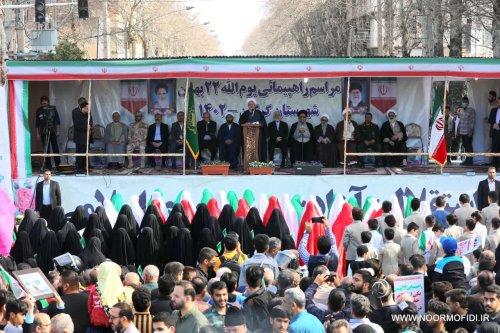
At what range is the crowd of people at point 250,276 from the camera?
8.47 metres

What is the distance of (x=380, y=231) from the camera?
1430 centimetres

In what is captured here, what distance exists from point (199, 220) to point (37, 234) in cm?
235

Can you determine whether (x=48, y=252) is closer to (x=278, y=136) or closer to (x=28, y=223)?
(x=28, y=223)

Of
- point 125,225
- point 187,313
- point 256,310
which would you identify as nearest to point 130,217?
point 125,225

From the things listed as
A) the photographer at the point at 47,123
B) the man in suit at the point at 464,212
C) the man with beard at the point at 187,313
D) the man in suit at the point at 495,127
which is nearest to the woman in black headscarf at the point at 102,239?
the man with beard at the point at 187,313

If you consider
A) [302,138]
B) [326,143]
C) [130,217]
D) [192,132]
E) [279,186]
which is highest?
[192,132]

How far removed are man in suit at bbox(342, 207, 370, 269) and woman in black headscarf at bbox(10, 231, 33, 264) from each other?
13.7 ft

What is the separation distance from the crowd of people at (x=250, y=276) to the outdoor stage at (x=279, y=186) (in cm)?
379

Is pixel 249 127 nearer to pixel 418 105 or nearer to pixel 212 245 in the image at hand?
pixel 418 105

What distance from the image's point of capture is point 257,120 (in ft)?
69.7

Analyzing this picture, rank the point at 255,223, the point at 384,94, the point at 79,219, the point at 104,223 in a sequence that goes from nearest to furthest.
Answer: the point at 104,223
the point at 255,223
the point at 79,219
the point at 384,94

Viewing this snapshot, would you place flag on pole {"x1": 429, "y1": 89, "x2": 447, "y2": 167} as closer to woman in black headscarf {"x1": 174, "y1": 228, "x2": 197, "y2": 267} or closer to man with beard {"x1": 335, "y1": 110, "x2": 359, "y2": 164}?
man with beard {"x1": 335, "y1": 110, "x2": 359, "y2": 164}

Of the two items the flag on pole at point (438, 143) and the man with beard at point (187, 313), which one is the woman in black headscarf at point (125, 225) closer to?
the man with beard at point (187, 313)

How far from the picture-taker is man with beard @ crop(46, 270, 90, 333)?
9359 mm
